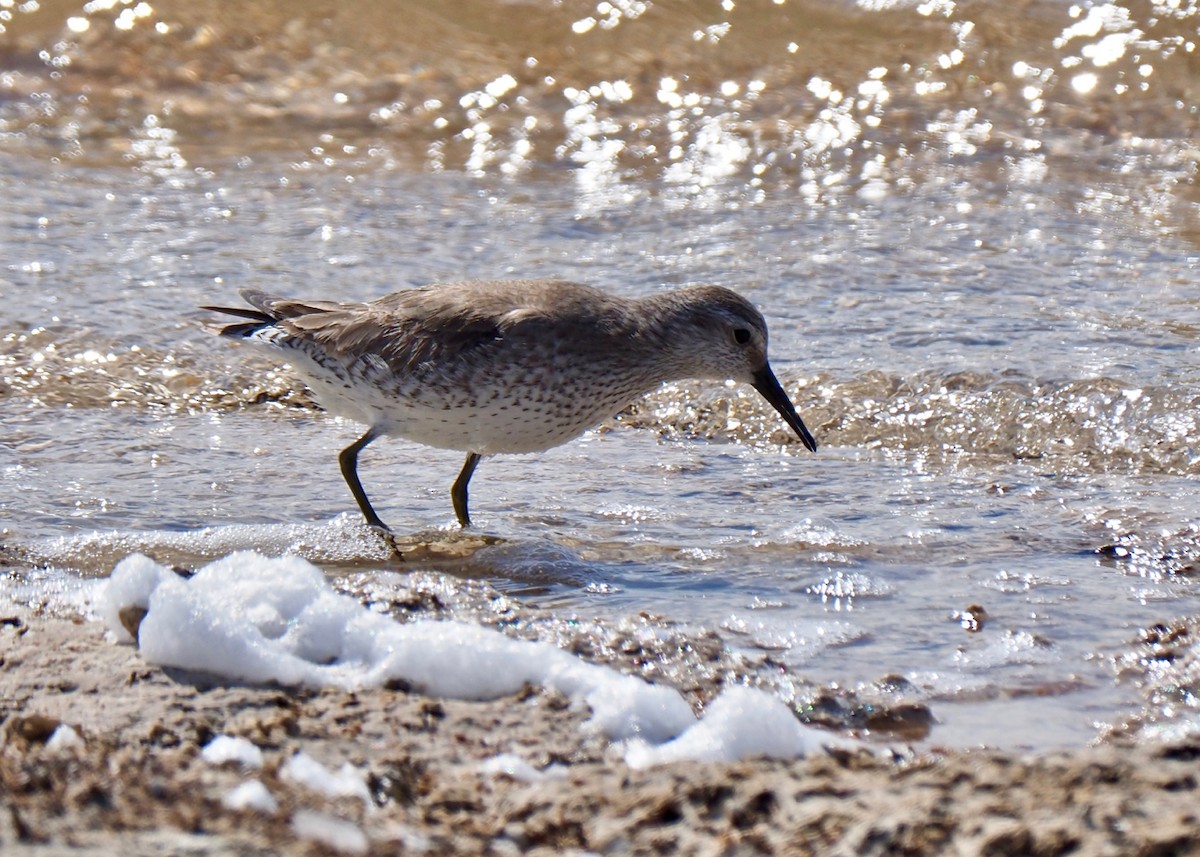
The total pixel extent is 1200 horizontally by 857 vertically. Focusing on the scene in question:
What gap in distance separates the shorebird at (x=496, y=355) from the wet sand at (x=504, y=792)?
5.97ft

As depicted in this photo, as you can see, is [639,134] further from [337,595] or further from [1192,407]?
[337,595]

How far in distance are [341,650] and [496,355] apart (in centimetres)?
178

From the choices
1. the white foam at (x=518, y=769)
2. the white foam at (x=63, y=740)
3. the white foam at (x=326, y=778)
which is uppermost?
the white foam at (x=63, y=740)

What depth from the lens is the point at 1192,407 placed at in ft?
18.2

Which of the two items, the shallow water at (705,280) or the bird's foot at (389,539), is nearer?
the shallow water at (705,280)

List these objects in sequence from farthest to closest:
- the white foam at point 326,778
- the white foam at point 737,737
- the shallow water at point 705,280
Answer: the shallow water at point 705,280 → the white foam at point 737,737 → the white foam at point 326,778

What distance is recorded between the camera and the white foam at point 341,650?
10.1ft

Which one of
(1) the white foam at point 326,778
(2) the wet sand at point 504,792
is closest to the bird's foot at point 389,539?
(2) the wet sand at point 504,792

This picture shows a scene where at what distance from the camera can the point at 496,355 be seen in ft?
16.1

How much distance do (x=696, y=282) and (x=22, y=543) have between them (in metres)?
3.87

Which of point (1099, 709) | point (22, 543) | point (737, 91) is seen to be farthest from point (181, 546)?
point (737, 91)

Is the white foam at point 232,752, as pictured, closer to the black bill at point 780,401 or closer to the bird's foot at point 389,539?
the bird's foot at point 389,539

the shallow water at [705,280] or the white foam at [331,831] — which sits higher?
the shallow water at [705,280]

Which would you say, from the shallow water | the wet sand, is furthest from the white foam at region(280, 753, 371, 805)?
the shallow water
